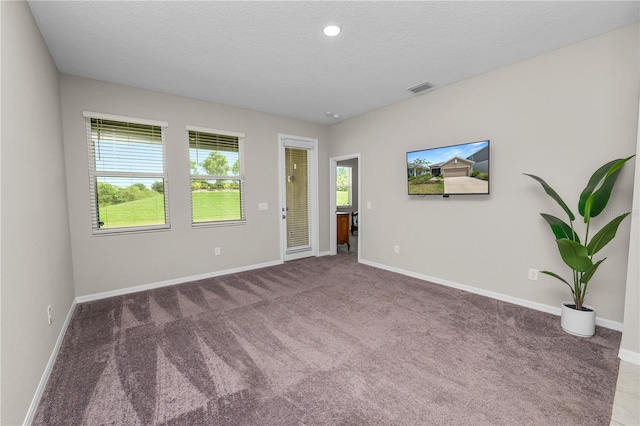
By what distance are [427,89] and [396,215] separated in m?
1.87

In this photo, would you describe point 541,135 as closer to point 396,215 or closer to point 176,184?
point 396,215

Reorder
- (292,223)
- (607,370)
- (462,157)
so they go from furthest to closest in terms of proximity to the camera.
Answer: (292,223)
(462,157)
(607,370)

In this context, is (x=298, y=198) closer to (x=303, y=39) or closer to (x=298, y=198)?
(x=298, y=198)

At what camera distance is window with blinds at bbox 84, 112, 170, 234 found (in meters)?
3.37

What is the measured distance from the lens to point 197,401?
169cm

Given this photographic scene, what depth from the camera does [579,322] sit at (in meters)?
2.40

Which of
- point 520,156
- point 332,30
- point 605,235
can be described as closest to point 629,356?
point 605,235

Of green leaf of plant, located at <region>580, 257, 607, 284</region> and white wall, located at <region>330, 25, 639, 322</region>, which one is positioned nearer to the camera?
green leaf of plant, located at <region>580, 257, 607, 284</region>

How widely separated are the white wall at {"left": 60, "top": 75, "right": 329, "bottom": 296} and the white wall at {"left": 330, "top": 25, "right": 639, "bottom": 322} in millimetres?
2124

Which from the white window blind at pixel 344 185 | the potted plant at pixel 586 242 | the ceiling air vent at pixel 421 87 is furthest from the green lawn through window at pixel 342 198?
the potted plant at pixel 586 242

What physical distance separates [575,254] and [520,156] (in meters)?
1.20

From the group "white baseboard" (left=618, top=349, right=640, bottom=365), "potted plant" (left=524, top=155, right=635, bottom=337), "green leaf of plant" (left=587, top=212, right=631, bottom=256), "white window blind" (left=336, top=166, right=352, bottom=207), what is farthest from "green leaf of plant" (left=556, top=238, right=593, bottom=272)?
"white window blind" (left=336, top=166, right=352, bottom=207)

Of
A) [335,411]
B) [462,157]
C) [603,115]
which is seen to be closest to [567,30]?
[603,115]

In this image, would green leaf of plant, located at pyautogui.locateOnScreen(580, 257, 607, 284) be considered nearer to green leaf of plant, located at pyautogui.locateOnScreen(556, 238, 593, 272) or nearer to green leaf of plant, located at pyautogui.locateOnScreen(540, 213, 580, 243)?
green leaf of plant, located at pyautogui.locateOnScreen(556, 238, 593, 272)
